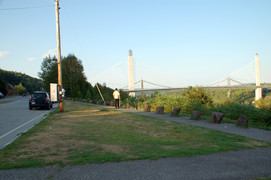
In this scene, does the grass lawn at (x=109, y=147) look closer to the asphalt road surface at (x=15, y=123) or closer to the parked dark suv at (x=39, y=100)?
the asphalt road surface at (x=15, y=123)

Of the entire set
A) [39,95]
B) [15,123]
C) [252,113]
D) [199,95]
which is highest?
[39,95]

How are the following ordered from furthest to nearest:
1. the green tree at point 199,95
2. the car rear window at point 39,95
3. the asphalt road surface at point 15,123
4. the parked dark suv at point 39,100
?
1. the car rear window at point 39,95
2. the parked dark suv at point 39,100
3. the green tree at point 199,95
4. the asphalt road surface at point 15,123

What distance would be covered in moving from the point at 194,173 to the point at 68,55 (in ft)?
182

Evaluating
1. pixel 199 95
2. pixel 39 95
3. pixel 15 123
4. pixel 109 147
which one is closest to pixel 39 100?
pixel 39 95

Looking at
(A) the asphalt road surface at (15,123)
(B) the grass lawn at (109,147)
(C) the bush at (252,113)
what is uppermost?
(C) the bush at (252,113)

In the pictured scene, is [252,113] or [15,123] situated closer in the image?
[252,113]

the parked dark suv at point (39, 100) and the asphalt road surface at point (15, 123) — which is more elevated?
the parked dark suv at point (39, 100)

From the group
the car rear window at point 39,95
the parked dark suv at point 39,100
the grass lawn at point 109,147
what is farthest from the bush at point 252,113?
the car rear window at point 39,95

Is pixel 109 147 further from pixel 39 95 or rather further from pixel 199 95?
pixel 39 95

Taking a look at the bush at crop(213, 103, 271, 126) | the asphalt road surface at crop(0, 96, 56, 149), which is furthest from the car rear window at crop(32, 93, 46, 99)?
the bush at crop(213, 103, 271, 126)

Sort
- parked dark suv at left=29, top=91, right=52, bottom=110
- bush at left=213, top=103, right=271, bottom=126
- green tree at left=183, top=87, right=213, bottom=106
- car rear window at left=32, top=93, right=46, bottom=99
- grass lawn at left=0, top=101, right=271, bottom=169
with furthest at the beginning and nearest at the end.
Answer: car rear window at left=32, top=93, right=46, bottom=99 → parked dark suv at left=29, top=91, right=52, bottom=110 → green tree at left=183, top=87, right=213, bottom=106 → bush at left=213, top=103, right=271, bottom=126 → grass lawn at left=0, top=101, right=271, bottom=169

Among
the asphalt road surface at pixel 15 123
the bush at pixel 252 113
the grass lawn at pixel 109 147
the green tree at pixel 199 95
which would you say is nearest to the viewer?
the grass lawn at pixel 109 147

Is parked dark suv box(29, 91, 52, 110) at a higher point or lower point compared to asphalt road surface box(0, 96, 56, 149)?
higher

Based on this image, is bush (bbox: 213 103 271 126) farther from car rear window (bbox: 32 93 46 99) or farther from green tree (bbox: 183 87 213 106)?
car rear window (bbox: 32 93 46 99)
